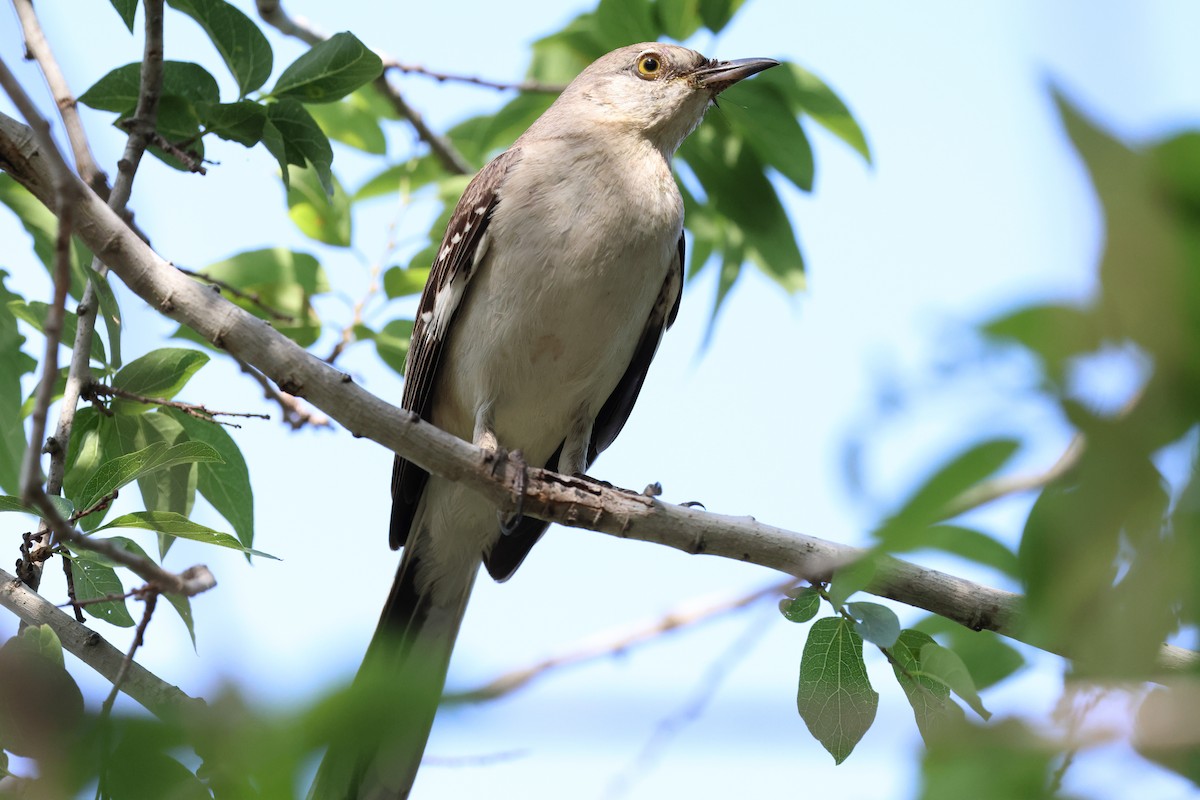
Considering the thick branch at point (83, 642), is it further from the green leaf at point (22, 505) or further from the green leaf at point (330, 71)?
the green leaf at point (330, 71)

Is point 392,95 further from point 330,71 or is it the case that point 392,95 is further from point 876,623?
point 876,623

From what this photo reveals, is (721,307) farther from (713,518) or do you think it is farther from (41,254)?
(41,254)

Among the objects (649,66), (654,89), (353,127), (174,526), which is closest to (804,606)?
(174,526)

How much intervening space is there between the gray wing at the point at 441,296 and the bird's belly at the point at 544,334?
0.25 feet

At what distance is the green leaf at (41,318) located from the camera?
4004 mm

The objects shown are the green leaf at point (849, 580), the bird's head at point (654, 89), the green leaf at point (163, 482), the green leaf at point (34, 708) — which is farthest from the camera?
the bird's head at point (654, 89)

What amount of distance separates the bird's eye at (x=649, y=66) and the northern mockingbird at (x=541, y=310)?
8 centimetres

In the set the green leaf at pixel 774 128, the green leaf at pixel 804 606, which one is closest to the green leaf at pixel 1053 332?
the green leaf at pixel 804 606

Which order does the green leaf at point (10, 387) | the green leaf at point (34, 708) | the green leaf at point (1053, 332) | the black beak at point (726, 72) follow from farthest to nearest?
1. the black beak at point (726, 72)
2. the green leaf at point (10, 387)
3. the green leaf at point (34, 708)
4. the green leaf at point (1053, 332)

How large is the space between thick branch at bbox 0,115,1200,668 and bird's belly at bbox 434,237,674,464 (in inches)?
44.5

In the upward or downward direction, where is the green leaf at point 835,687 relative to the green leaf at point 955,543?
upward

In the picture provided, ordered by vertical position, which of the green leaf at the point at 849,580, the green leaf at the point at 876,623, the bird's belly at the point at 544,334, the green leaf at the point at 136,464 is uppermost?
the bird's belly at the point at 544,334

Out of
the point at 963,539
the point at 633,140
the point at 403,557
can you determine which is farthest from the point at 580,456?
the point at 963,539

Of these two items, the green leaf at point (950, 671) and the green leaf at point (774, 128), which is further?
the green leaf at point (774, 128)
